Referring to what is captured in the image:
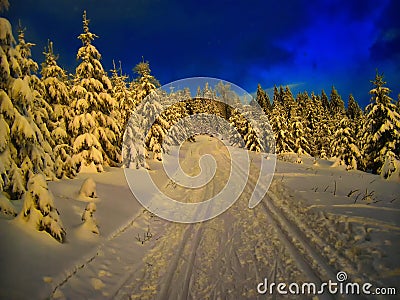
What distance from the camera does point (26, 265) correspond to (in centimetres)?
603

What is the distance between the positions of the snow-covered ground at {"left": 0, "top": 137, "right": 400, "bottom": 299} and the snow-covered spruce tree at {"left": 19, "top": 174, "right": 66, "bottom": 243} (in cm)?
28

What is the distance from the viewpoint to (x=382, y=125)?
25984 mm

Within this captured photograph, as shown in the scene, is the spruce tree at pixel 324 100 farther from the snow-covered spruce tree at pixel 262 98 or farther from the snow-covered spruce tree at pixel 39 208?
the snow-covered spruce tree at pixel 39 208

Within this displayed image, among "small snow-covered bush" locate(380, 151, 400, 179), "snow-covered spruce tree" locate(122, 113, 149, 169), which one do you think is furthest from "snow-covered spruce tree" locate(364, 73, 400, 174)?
"snow-covered spruce tree" locate(122, 113, 149, 169)

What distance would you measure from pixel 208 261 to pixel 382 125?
2748 centimetres

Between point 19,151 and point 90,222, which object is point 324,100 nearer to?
point 90,222

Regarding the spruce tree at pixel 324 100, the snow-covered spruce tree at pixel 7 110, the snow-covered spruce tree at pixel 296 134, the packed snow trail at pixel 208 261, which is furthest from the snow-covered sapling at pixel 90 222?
the spruce tree at pixel 324 100

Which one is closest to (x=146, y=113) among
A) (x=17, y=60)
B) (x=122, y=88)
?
(x=122, y=88)

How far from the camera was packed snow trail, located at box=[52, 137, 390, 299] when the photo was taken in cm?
561

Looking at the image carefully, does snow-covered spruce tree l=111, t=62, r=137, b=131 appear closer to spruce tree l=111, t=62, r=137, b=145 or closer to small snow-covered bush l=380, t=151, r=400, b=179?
spruce tree l=111, t=62, r=137, b=145

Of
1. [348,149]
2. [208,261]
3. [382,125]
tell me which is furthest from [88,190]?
[348,149]

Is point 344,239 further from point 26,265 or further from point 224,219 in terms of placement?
point 26,265

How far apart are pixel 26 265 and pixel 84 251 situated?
1.76 m

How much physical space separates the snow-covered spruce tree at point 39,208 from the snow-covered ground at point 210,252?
28 centimetres
